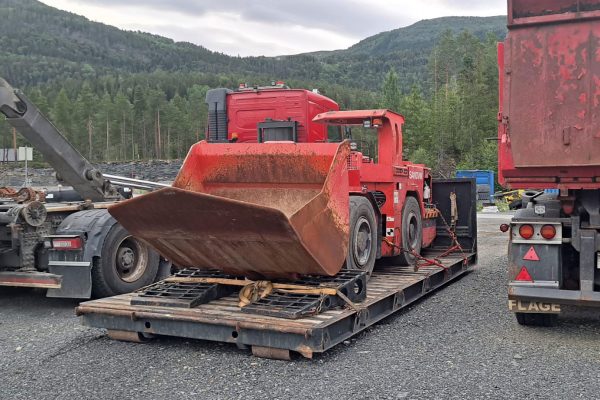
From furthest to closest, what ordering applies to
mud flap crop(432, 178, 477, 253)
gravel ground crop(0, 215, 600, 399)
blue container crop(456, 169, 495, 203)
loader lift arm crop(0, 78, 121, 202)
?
blue container crop(456, 169, 495, 203)
mud flap crop(432, 178, 477, 253)
loader lift arm crop(0, 78, 121, 202)
gravel ground crop(0, 215, 600, 399)

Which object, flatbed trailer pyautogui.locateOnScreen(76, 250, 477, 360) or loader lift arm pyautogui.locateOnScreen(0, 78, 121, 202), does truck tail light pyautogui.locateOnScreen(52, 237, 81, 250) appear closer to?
flatbed trailer pyautogui.locateOnScreen(76, 250, 477, 360)

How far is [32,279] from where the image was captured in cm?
728

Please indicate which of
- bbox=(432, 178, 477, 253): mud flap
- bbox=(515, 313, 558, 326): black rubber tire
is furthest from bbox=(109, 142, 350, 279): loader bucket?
bbox=(432, 178, 477, 253): mud flap

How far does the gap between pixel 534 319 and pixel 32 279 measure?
561 cm

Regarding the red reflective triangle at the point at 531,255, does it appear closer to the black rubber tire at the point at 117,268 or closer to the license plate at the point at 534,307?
the license plate at the point at 534,307

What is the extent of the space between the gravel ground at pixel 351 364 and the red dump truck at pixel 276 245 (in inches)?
8.2

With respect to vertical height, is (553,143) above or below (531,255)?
above

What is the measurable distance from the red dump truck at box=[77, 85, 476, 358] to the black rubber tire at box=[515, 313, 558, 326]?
126 centimetres

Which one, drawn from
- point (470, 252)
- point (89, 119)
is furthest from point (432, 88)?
point (470, 252)

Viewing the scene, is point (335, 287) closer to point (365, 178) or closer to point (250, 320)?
point (250, 320)

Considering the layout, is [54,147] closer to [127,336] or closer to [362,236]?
[127,336]

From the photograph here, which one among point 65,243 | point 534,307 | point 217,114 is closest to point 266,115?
point 217,114

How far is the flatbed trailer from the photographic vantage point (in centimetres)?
498

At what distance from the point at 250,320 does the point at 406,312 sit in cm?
246
